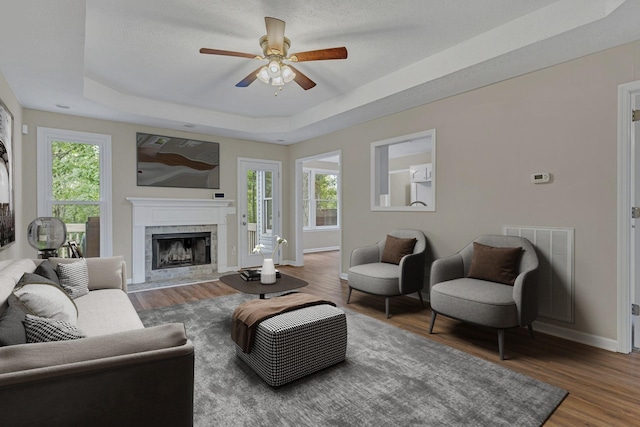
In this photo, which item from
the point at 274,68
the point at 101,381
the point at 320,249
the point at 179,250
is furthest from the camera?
the point at 320,249

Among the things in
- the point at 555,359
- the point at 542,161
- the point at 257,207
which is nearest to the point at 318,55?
the point at 542,161

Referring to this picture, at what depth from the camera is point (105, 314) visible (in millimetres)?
2377

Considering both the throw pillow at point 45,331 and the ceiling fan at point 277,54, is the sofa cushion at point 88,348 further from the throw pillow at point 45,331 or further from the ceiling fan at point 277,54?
the ceiling fan at point 277,54

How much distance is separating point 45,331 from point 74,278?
170cm

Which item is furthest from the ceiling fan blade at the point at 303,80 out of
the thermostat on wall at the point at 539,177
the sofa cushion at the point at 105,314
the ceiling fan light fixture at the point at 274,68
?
the sofa cushion at the point at 105,314

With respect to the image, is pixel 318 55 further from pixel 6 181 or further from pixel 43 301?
pixel 6 181

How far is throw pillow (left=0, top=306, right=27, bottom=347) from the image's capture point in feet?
3.99

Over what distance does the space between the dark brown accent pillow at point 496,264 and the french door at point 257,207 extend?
376 centimetres

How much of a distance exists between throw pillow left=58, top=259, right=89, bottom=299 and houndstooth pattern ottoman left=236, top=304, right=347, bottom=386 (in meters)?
1.54

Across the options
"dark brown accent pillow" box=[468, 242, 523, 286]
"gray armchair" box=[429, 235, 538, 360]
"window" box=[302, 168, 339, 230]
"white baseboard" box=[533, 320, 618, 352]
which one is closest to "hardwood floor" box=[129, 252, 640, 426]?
"white baseboard" box=[533, 320, 618, 352]

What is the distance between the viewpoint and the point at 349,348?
2730mm

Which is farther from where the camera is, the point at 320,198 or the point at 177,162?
the point at 320,198

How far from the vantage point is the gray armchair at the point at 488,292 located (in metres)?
2.58

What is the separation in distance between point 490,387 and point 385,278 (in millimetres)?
1560
